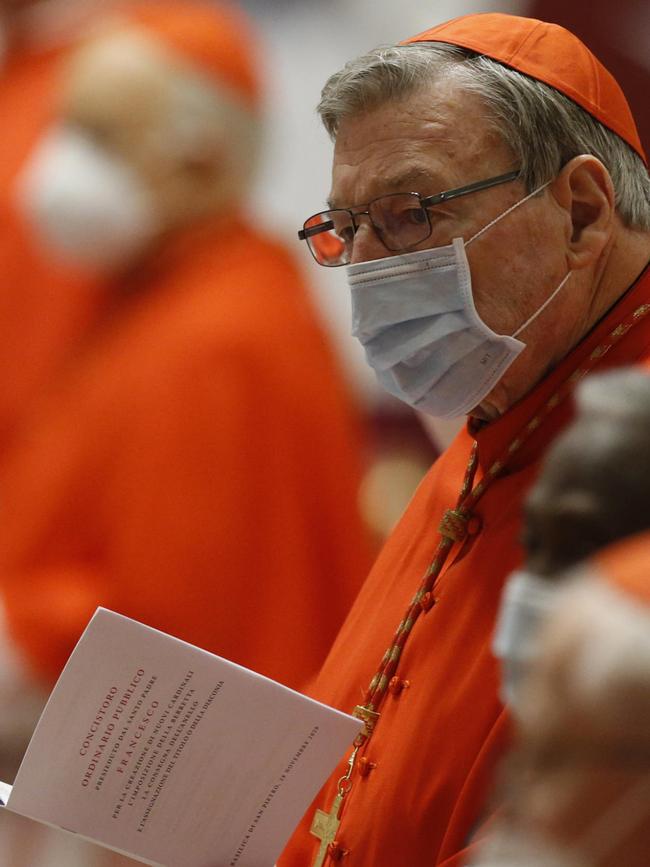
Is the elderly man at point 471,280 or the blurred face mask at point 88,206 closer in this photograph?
the elderly man at point 471,280

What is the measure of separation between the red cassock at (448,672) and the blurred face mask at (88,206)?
1922 mm

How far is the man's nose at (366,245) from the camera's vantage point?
2.06 meters

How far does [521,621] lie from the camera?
3.29 feet

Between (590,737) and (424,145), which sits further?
(424,145)

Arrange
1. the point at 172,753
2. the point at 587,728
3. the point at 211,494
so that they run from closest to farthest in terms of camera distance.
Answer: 1. the point at 587,728
2. the point at 172,753
3. the point at 211,494

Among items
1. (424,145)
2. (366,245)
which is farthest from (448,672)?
(424,145)

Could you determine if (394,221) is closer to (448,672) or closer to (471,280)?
(471,280)

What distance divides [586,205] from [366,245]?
306 mm

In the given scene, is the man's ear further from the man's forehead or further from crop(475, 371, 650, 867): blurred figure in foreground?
crop(475, 371, 650, 867): blurred figure in foreground

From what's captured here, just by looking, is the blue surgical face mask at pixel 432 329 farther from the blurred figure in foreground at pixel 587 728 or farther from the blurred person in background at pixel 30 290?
the blurred person in background at pixel 30 290

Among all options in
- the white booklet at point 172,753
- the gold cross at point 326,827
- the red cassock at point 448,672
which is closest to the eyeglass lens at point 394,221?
the red cassock at point 448,672

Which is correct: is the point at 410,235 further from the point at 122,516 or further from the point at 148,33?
the point at 148,33

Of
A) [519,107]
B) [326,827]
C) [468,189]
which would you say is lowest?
[326,827]

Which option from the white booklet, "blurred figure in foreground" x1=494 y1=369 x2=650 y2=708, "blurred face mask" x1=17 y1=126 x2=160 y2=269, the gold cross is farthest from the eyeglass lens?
"blurred face mask" x1=17 y1=126 x2=160 y2=269
